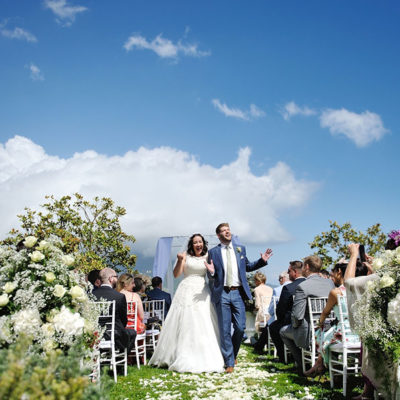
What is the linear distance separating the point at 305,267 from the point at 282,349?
2.50 meters

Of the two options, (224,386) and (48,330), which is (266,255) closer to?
(224,386)

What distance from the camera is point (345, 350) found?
550 cm

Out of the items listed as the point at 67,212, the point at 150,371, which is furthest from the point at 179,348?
the point at 67,212

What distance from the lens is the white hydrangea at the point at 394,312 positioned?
12.5 feet

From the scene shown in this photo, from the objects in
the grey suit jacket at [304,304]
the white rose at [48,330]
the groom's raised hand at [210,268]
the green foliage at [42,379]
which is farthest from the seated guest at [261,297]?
the green foliage at [42,379]

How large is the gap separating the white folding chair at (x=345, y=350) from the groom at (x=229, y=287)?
1.96 meters

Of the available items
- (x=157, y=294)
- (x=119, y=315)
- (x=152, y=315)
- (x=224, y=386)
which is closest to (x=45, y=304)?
(x=224, y=386)

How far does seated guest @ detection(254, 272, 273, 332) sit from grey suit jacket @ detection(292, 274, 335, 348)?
13.1 feet

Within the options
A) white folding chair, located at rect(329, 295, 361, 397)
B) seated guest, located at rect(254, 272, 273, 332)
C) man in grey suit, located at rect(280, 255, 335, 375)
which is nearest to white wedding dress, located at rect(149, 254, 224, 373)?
man in grey suit, located at rect(280, 255, 335, 375)

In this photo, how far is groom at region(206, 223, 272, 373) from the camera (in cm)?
750

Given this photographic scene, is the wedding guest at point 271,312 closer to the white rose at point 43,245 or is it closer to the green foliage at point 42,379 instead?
the white rose at point 43,245

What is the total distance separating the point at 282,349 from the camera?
9.12 metres

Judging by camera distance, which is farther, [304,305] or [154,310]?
[154,310]

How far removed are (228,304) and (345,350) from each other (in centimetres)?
248
